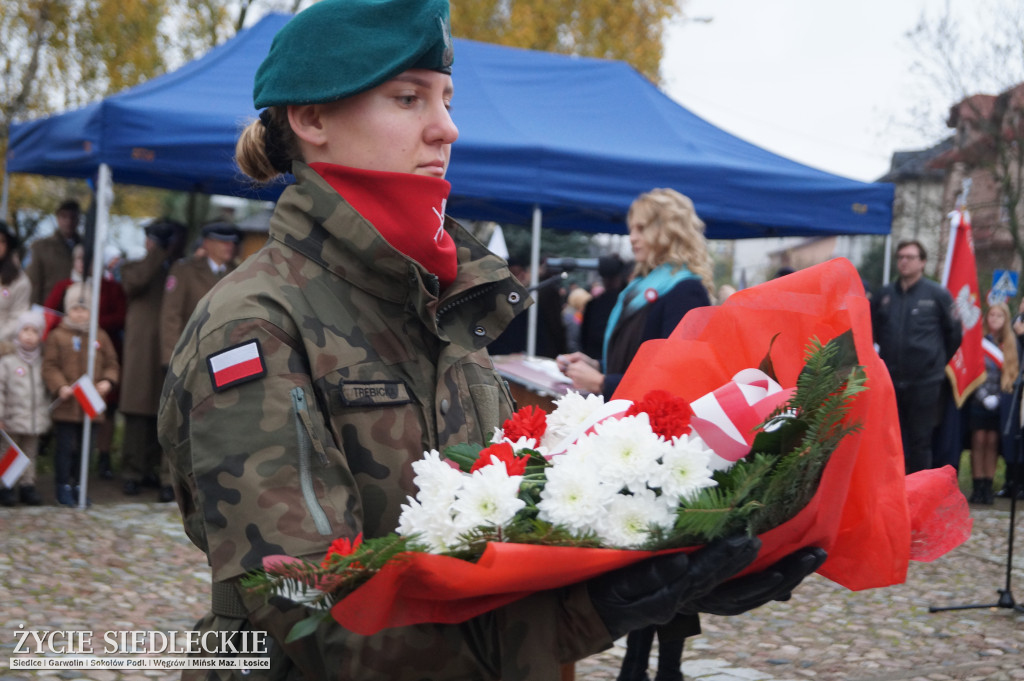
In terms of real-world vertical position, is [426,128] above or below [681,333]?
above

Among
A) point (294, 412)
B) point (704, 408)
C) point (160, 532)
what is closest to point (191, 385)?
point (294, 412)

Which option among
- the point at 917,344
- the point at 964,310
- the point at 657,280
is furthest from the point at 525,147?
the point at 964,310

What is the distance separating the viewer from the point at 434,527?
4.05 feet

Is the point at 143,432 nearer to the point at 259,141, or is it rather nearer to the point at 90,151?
the point at 90,151

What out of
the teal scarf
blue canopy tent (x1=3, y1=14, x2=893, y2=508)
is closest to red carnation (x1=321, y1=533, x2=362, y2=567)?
the teal scarf

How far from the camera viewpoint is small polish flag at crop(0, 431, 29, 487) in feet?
23.6

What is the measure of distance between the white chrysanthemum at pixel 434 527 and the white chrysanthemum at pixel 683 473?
0.25 m

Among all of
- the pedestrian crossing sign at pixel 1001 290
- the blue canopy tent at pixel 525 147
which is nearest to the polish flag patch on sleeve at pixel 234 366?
the blue canopy tent at pixel 525 147

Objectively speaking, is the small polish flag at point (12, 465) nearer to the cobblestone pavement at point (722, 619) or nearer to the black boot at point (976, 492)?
the cobblestone pavement at point (722, 619)

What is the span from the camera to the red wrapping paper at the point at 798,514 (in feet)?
3.94

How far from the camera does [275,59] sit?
1652 millimetres

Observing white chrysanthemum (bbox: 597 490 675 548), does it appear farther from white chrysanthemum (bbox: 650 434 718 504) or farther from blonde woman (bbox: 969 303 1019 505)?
blonde woman (bbox: 969 303 1019 505)

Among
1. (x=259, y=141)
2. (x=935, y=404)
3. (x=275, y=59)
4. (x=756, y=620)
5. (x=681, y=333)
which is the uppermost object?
(x=275, y=59)

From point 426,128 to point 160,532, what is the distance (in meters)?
6.09
